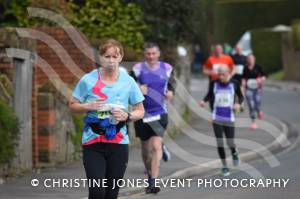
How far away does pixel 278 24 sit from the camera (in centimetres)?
5228

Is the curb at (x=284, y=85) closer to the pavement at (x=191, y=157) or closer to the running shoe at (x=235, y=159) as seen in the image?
the pavement at (x=191, y=157)

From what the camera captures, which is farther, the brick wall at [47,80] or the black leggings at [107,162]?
the brick wall at [47,80]

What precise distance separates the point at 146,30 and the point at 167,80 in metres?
7.05

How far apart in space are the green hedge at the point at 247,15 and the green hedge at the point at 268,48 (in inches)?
188

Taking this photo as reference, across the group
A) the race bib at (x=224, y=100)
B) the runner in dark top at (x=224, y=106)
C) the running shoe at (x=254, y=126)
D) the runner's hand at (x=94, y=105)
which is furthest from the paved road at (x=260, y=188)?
the runner's hand at (x=94, y=105)

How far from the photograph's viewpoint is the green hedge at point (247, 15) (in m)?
51.4

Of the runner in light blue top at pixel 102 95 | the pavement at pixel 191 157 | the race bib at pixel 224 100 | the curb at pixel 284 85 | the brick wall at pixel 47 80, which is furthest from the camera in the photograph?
the curb at pixel 284 85

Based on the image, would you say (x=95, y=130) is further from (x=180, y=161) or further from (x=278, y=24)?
(x=278, y=24)

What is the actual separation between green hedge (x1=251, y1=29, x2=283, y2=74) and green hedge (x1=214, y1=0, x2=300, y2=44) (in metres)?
4.77

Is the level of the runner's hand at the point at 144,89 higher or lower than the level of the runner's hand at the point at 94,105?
lower

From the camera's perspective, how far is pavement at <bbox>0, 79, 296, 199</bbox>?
41.6 feet

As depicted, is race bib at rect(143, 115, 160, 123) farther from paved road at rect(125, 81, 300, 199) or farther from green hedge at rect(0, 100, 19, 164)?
green hedge at rect(0, 100, 19, 164)

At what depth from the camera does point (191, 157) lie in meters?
16.9

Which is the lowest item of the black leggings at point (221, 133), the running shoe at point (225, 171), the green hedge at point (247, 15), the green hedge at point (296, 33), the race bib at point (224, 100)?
the running shoe at point (225, 171)
